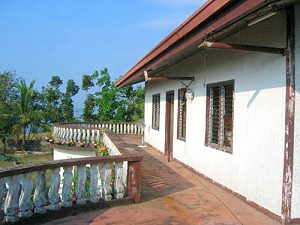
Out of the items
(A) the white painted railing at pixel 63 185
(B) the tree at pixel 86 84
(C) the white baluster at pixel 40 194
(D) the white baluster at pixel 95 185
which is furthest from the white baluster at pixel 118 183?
(B) the tree at pixel 86 84

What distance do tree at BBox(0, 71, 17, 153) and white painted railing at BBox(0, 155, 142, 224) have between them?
1006 inches

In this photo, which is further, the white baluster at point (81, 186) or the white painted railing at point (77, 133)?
the white painted railing at point (77, 133)

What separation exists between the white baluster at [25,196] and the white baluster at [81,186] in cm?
81

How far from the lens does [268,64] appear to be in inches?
232

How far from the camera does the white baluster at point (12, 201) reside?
16.2 feet

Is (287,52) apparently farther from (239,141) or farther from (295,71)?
(239,141)

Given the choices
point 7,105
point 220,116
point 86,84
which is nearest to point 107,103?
point 86,84

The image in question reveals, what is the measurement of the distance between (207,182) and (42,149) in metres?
25.2

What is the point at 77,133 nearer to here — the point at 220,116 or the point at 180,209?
the point at 220,116

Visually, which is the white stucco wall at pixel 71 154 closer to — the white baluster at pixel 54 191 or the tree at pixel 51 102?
the white baluster at pixel 54 191

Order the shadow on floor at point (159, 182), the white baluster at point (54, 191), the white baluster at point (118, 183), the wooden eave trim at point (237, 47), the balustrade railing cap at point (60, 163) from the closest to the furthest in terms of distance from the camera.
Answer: the balustrade railing cap at point (60, 163), the wooden eave trim at point (237, 47), the white baluster at point (54, 191), the white baluster at point (118, 183), the shadow on floor at point (159, 182)

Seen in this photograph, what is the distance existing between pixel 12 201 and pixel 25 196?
0.20 meters

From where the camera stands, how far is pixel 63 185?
5727 millimetres

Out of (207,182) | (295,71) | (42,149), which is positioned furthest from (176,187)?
(42,149)
